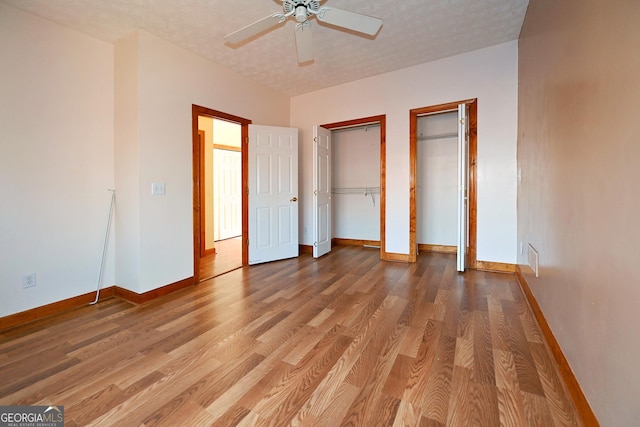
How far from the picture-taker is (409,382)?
148 centimetres

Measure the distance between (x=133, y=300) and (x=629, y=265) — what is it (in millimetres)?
3496

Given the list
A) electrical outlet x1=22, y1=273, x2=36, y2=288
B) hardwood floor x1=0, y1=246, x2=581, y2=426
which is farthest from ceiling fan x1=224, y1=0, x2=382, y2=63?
electrical outlet x1=22, y1=273, x2=36, y2=288

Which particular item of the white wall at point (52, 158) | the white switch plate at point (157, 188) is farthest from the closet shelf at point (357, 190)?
the white wall at point (52, 158)

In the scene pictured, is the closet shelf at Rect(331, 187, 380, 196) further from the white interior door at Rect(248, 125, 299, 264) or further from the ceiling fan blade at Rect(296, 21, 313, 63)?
the ceiling fan blade at Rect(296, 21, 313, 63)

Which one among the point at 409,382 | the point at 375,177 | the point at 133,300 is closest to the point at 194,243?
the point at 133,300

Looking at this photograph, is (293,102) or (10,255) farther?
(293,102)

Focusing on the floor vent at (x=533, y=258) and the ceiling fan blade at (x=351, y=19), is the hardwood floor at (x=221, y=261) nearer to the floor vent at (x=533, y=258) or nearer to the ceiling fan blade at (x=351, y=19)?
the ceiling fan blade at (x=351, y=19)

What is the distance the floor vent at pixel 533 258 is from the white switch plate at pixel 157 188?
3.51 metres

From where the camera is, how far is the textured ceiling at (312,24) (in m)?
2.41

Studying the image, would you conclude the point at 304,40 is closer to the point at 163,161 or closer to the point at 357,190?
the point at 163,161

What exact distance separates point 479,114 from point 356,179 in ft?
7.85

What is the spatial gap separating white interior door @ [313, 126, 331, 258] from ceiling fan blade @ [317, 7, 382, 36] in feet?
7.03

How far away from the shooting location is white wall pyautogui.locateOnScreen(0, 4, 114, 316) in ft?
7.39

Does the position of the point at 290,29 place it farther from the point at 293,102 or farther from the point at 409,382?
the point at 409,382
